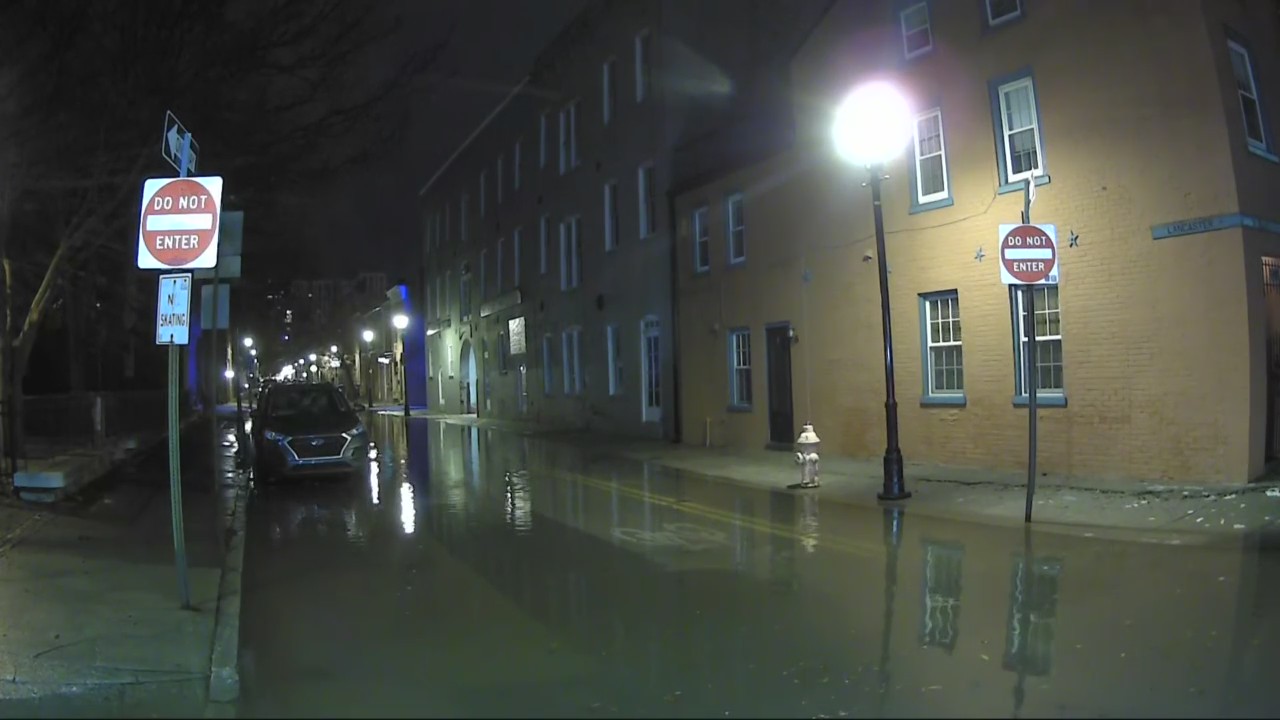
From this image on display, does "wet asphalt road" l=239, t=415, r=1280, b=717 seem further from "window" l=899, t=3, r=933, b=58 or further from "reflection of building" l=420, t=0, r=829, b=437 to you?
"reflection of building" l=420, t=0, r=829, b=437

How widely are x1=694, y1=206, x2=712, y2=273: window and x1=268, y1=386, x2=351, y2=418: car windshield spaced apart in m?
8.81

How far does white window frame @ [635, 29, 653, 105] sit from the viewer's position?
79.8 ft

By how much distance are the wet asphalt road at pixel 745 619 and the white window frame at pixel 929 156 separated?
245 inches

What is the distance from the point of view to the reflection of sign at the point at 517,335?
3394 cm

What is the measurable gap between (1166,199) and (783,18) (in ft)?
45.1

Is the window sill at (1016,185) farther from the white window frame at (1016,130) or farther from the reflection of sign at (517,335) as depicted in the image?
the reflection of sign at (517,335)

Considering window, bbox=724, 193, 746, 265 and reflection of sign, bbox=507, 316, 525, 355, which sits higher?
window, bbox=724, 193, 746, 265

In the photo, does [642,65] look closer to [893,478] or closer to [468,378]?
[893,478]

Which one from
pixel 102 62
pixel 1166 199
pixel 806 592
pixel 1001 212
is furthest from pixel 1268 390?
pixel 102 62

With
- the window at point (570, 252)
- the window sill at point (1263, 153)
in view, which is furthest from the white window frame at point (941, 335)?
the window at point (570, 252)

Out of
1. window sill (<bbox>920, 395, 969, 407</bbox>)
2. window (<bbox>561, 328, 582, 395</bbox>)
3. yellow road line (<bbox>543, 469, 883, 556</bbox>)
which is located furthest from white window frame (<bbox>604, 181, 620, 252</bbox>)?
window sill (<bbox>920, 395, 969, 407</bbox>)

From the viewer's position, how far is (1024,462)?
1383 centimetres

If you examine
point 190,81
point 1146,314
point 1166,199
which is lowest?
point 1146,314

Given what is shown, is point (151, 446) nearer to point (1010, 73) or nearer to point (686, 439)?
point (686, 439)
